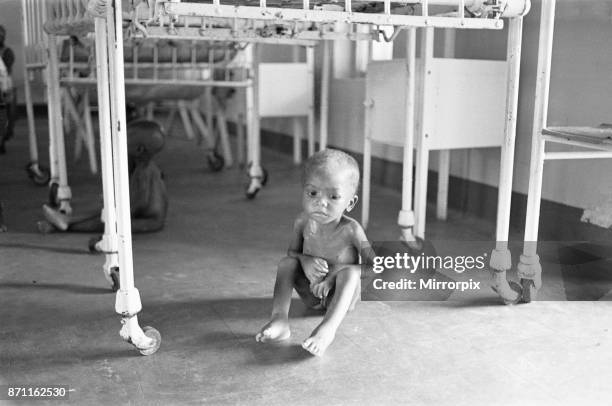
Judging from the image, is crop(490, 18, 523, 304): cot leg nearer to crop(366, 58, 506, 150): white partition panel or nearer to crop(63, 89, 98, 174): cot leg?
crop(366, 58, 506, 150): white partition panel

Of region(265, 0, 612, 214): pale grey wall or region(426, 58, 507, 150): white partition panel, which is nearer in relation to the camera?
region(265, 0, 612, 214): pale grey wall

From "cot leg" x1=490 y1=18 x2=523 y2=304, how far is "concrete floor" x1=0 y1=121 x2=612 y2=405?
0.05 metres

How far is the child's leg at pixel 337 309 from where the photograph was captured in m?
1.43

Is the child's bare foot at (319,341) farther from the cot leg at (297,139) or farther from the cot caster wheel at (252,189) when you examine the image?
the cot leg at (297,139)

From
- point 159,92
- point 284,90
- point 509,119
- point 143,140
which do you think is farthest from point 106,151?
point 284,90

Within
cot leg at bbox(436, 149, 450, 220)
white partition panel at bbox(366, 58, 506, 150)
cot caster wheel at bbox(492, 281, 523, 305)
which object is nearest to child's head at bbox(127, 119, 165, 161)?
white partition panel at bbox(366, 58, 506, 150)

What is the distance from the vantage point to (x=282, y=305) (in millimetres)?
1603

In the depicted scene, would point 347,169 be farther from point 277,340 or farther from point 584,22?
point 584,22

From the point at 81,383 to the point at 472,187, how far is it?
6.51ft

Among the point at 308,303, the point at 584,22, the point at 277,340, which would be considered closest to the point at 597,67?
the point at 584,22

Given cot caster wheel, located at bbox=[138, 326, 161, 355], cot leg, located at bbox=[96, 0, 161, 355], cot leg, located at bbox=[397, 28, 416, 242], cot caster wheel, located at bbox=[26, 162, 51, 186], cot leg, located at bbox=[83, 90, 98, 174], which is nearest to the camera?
cot leg, located at bbox=[96, 0, 161, 355]

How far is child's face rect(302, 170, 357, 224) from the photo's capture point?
156 centimetres

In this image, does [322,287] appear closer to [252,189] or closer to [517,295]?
[517,295]

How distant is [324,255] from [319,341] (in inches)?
11.8
